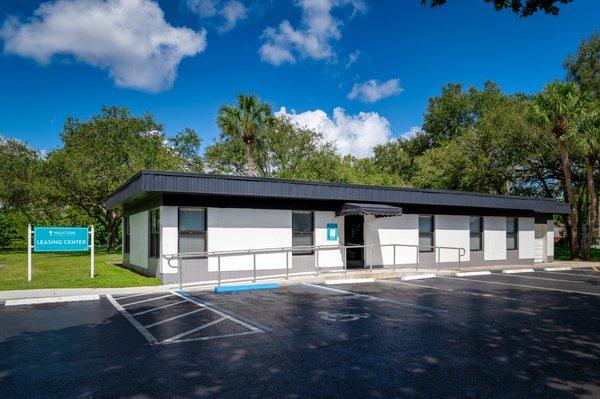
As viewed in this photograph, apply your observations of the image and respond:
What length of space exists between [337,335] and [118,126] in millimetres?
34296

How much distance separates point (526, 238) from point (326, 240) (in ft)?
41.2

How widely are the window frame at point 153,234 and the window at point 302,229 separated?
4885 millimetres

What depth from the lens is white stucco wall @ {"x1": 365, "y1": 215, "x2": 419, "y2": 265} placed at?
18719 millimetres

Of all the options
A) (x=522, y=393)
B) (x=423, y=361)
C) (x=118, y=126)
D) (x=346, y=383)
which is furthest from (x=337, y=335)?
(x=118, y=126)

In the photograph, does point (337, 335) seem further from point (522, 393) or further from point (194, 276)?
point (194, 276)

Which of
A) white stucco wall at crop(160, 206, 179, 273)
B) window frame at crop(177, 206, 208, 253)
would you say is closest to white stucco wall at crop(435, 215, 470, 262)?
window frame at crop(177, 206, 208, 253)

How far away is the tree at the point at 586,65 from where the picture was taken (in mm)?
37844

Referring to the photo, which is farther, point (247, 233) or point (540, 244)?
point (540, 244)

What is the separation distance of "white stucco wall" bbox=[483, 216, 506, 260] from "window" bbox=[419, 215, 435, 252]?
344cm

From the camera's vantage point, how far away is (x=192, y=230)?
15.1m

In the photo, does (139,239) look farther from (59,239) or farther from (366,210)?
(366,210)

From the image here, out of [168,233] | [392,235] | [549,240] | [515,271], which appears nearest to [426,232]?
[392,235]

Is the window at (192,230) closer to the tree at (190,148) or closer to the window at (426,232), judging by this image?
the window at (426,232)

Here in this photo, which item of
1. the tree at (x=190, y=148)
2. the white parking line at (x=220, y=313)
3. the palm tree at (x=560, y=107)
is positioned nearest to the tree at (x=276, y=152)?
the tree at (x=190, y=148)
